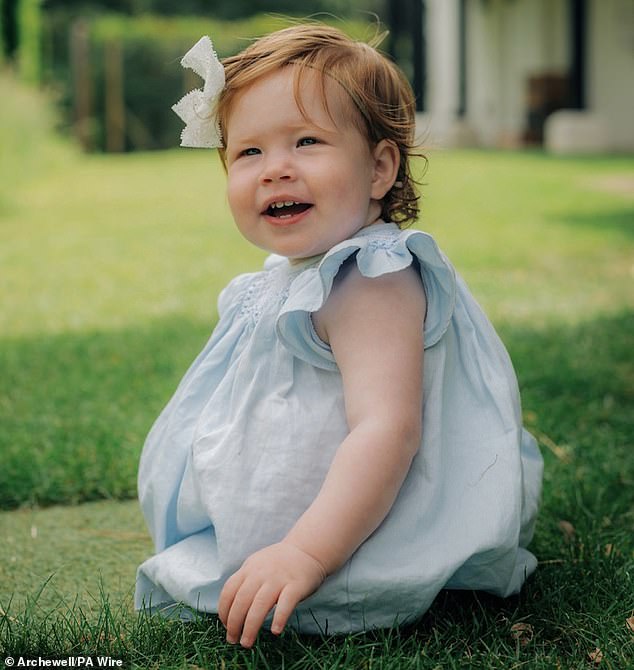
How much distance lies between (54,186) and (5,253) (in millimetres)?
4544

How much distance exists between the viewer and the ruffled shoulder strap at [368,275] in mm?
1594

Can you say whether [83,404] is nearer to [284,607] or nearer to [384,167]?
[384,167]

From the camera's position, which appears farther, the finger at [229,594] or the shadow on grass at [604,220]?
the shadow on grass at [604,220]

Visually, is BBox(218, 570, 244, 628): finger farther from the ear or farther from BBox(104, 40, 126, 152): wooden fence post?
BBox(104, 40, 126, 152): wooden fence post

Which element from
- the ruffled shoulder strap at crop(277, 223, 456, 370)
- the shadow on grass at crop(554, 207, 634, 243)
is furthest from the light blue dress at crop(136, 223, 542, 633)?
the shadow on grass at crop(554, 207, 634, 243)

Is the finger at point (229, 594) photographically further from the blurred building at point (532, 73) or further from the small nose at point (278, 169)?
the blurred building at point (532, 73)

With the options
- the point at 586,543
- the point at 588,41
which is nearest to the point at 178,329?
the point at 586,543

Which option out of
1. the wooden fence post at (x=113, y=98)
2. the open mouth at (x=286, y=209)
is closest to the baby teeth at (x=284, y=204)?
the open mouth at (x=286, y=209)

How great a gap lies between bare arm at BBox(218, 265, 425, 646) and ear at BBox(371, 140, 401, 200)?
196mm

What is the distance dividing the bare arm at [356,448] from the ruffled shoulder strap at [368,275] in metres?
0.02

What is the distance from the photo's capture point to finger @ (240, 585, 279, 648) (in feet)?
4.62

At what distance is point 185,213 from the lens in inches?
328

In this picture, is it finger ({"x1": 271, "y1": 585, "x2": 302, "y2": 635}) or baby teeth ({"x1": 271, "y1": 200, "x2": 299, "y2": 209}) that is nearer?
finger ({"x1": 271, "y1": 585, "x2": 302, "y2": 635})

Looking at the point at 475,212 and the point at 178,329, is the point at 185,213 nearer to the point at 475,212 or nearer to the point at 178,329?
the point at 475,212
